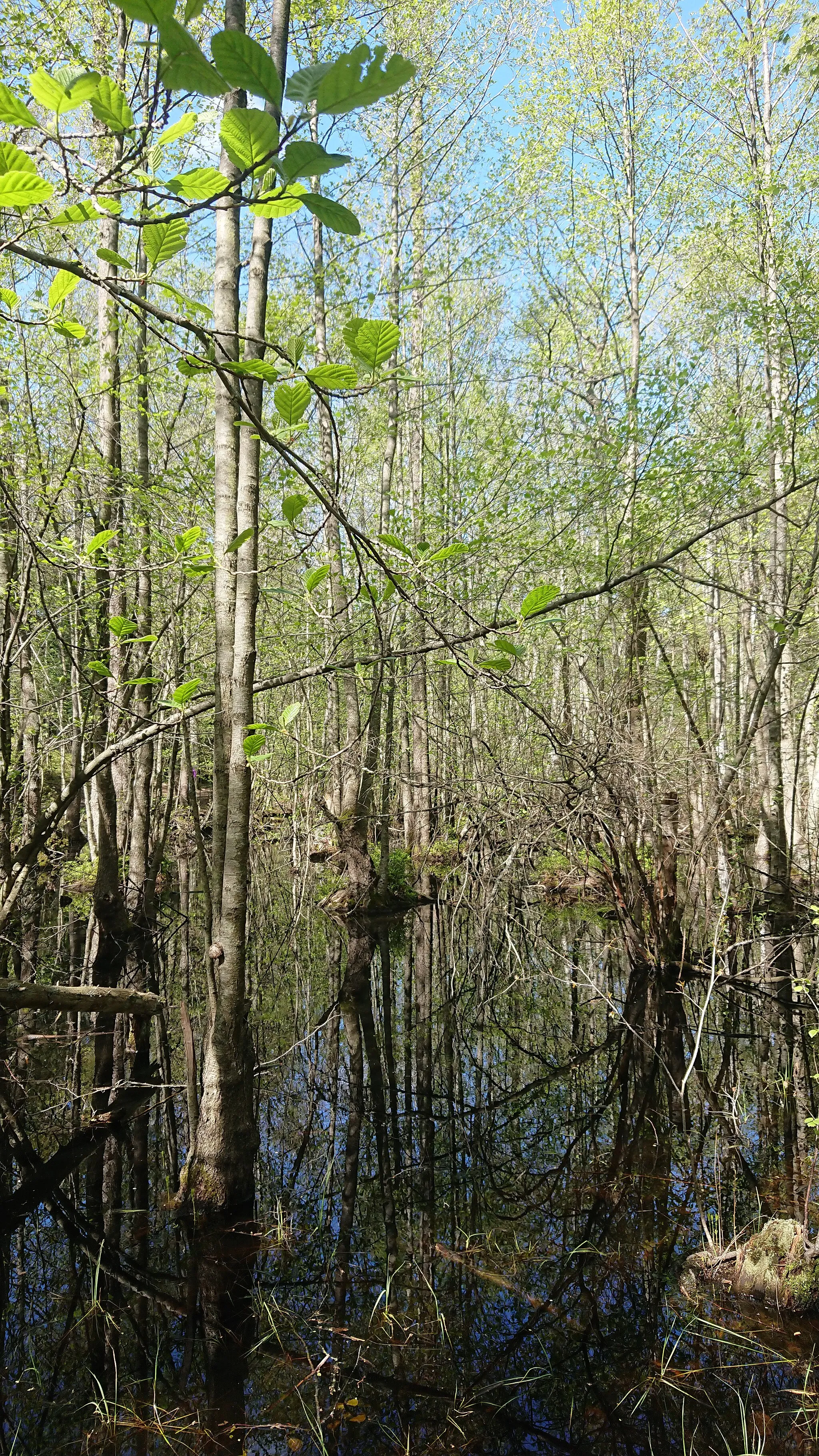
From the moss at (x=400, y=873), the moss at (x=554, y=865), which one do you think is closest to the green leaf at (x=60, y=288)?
the moss at (x=400, y=873)

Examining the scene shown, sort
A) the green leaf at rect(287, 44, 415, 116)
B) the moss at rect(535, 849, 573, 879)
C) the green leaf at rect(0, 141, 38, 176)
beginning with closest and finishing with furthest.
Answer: the green leaf at rect(287, 44, 415, 116) → the green leaf at rect(0, 141, 38, 176) → the moss at rect(535, 849, 573, 879)

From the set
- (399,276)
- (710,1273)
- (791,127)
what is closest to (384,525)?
(399,276)

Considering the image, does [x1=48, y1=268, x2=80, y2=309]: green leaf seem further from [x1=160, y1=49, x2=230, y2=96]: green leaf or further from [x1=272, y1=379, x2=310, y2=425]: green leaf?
[x1=160, y1=49, x2=230, y2=96]: green leaf

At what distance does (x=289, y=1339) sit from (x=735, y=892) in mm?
6671

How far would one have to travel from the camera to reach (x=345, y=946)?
953 centimetres

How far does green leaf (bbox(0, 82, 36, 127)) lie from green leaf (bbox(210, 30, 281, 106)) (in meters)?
0.21

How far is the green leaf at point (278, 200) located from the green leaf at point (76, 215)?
7.1 inches

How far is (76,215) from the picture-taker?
0.90 meters

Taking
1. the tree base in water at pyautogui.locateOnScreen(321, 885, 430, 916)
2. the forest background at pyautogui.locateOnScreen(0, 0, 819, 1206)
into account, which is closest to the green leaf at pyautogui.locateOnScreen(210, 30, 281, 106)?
the forest background at pyautogui.locateOnScreen(0, 0, 819, 1206)

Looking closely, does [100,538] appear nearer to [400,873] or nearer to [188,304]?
[188,304]

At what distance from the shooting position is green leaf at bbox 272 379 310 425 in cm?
92

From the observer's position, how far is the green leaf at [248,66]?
589 millimetres

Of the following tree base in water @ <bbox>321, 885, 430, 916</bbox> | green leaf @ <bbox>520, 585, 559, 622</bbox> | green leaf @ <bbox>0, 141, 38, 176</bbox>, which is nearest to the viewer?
green leaf @ <bbox>0, 141, 38, 176</bbox>

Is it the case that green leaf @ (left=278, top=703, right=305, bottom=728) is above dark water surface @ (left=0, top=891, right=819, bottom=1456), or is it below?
above
